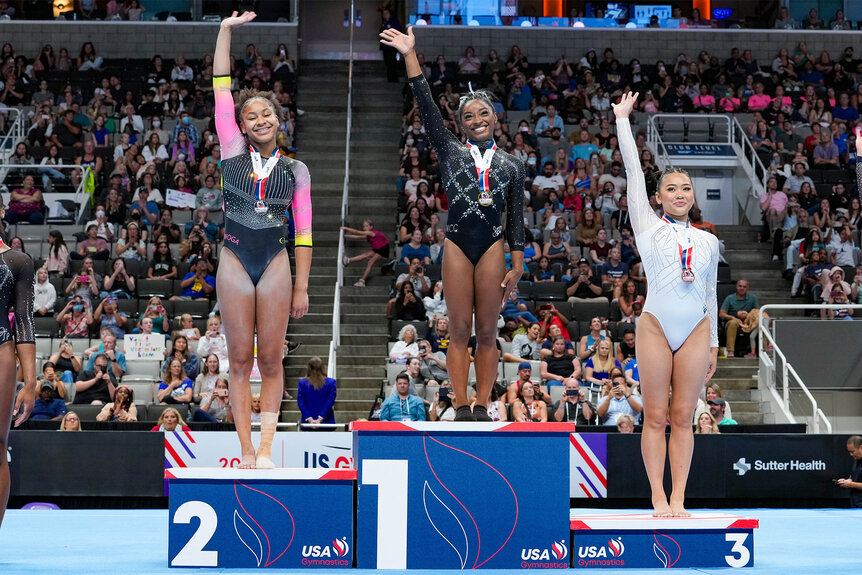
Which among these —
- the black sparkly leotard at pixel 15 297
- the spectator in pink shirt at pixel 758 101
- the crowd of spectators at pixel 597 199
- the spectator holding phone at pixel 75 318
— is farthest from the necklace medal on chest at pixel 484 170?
the spectator in pink shirt at pixel 758 101

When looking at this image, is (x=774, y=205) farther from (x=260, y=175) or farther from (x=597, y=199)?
(x=260, y=175)

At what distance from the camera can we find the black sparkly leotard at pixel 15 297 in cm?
540

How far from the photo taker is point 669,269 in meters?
6.02

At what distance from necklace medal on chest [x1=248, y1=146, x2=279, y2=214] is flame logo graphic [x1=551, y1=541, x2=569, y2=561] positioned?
8.02ft

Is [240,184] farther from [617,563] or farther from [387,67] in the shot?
[387,67]

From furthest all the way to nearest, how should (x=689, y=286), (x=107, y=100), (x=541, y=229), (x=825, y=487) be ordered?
(x=107, y=100) → (x=541, y=229) → (x=825, y=487) → (x=689, y=286)

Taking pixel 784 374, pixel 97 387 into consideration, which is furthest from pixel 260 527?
pixel 784 374

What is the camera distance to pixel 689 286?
600cm

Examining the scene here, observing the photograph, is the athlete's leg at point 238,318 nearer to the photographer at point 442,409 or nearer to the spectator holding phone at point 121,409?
the photographer at point 442,409

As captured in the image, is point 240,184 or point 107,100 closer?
point 240,184

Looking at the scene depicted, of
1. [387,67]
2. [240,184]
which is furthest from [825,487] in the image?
[387,67]

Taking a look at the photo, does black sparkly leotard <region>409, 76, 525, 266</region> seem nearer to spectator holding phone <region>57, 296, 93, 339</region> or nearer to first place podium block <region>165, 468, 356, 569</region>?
first place podium block <region>165, 468, 356, 569</region>

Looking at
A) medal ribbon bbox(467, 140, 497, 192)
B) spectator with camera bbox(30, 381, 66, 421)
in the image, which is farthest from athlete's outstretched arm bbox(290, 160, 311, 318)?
spectator with camera bbox(30, 381, 66, 421)

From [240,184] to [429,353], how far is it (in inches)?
281
